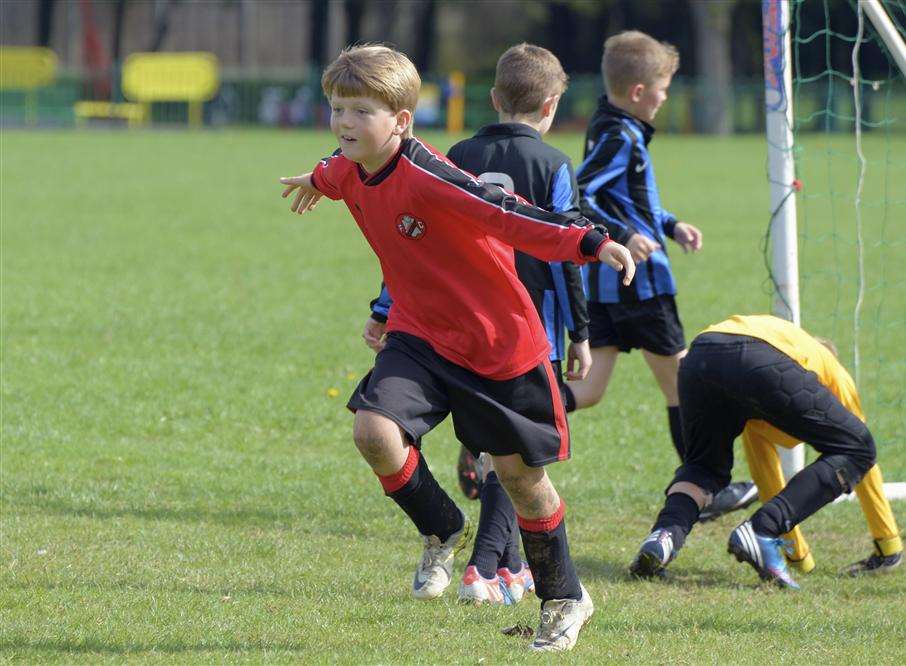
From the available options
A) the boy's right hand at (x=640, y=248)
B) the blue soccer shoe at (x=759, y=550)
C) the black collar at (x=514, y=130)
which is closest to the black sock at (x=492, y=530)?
the blue soccer shoe at (x=759, y=550)

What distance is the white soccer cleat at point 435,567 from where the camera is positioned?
183 inches

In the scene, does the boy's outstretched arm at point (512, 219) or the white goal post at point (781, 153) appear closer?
the boy's outstretched arm at point (512, 219)

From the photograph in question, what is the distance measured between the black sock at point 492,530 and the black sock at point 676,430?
166 centimetres

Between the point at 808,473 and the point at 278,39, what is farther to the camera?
the point at 278,39

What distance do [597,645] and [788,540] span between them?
1271mm

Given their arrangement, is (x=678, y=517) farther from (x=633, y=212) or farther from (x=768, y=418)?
(x=633, y=212)

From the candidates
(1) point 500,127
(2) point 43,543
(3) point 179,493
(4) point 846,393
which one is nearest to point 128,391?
(3) point 179,493

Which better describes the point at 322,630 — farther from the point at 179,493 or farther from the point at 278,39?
the point at 278,39

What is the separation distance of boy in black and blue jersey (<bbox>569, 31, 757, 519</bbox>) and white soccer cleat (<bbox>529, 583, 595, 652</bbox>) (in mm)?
1775

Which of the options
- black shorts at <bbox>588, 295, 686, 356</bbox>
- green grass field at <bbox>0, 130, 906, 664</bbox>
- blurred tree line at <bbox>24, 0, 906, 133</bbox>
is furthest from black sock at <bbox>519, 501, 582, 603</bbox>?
blurred tree line at <bbox>24, 0, 906, 133</bbox>

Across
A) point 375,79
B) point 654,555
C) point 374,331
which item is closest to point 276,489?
point 374,331

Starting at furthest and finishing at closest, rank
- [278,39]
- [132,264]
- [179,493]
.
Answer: [278,39] < [132,264] < [179,493]

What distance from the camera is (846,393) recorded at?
5.19m

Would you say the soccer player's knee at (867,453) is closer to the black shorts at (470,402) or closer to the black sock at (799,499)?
the black sock at (799,499)
